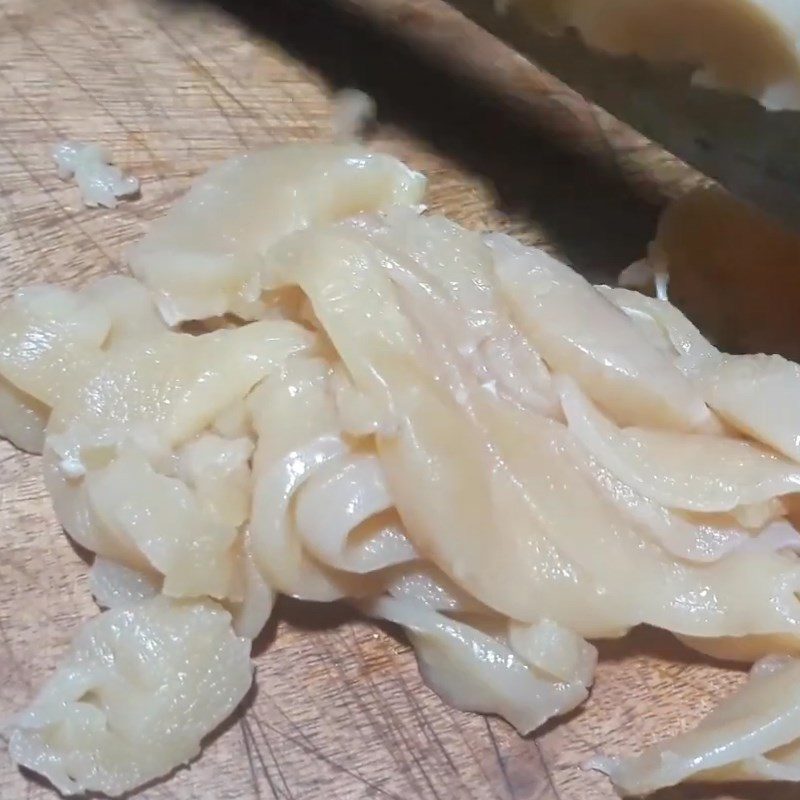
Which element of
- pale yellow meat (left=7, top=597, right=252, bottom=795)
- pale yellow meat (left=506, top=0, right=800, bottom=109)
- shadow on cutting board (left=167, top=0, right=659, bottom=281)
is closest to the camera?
pale yellow meat (left=7, top=597, right=252, bottom=795)

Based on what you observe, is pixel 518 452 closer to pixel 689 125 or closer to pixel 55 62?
pixel 689 125

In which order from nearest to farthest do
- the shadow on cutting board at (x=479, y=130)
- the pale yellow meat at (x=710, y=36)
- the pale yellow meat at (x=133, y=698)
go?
the pale yellow meat at (x=133, y=698) → the pale yellow meat at (x=710, y=36) → the shadow on cutting board at (x=479, y=130)

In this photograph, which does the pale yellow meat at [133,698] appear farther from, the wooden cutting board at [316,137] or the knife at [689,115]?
the knife at [689,115]

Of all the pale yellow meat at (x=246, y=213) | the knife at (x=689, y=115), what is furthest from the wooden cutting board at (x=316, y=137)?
the knife at (x=689, y=115)

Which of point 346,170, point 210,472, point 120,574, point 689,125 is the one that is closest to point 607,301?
point 689,125

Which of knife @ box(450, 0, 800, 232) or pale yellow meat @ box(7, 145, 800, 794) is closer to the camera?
pale yellow meat @ box(7, 145, 800, 794)

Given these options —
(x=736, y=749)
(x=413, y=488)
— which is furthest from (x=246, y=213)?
(x=736, y=749)

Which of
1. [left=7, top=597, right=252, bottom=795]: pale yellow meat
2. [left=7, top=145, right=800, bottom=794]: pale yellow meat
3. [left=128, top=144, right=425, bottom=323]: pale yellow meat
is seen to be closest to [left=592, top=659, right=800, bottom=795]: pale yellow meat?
[left=7, top=145, right=800, bottom=794]: pale yellow meat

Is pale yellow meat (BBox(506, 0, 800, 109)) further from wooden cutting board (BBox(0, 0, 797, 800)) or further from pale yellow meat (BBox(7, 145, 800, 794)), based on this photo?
wooden cutting board (BBox(0, 0, 797, 800))
